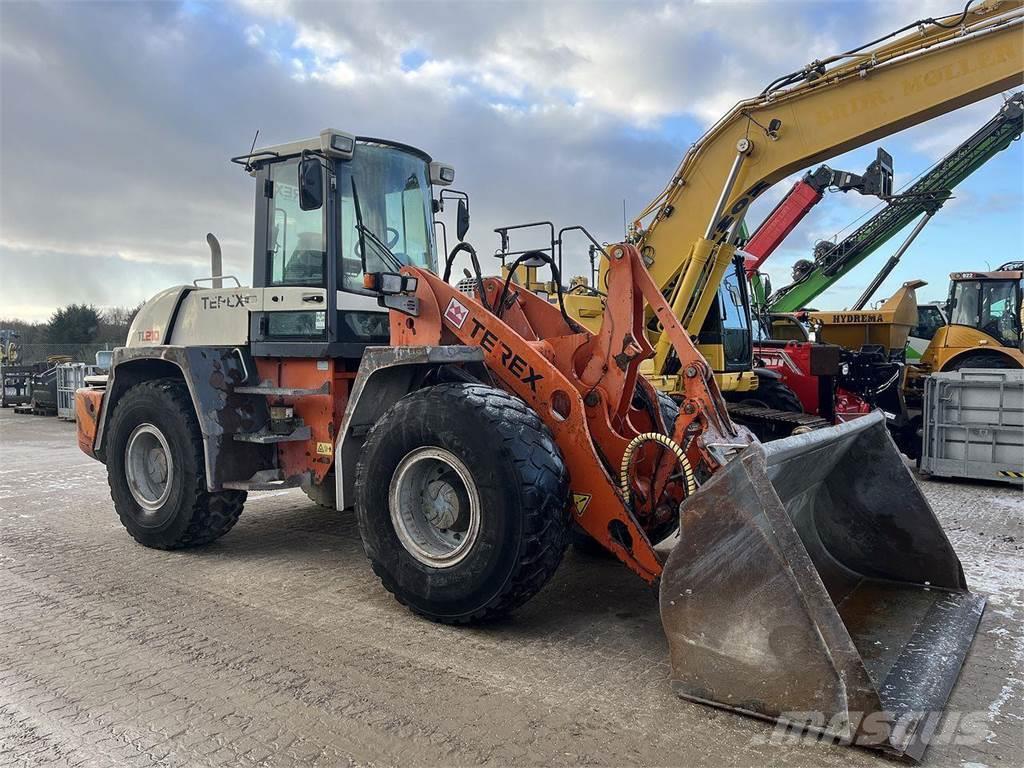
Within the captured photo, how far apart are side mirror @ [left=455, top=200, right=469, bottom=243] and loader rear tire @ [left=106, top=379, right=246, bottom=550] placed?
239 centimetres

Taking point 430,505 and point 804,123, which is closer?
point 430,505

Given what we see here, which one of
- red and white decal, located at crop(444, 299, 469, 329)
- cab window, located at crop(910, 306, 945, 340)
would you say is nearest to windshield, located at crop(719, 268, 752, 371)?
red and white decal, located at crop(444, 299, 469, 329)

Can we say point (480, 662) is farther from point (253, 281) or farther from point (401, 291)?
point (253, 281)

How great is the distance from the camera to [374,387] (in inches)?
187

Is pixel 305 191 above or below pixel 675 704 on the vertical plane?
above

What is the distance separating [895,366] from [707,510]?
918 centimetres

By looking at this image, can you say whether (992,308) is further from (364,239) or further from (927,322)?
(364,239)

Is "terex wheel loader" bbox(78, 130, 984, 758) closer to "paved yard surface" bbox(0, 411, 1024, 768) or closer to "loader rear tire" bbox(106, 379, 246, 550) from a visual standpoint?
"loader rear tire" bbox(106, 379, 246, 550)

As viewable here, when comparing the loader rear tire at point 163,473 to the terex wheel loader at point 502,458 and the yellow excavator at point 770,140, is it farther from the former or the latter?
the yellow excavator at point 770,140

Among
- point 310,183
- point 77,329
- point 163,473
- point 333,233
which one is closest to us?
point 310,183

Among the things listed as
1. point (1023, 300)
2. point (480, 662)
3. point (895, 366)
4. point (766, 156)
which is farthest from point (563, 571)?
point (1023, 300)

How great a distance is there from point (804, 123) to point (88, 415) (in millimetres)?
7182

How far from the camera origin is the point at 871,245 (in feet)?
50.1

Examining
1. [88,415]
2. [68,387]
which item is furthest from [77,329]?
[88,415]
